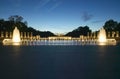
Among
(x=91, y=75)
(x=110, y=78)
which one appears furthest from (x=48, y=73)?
(x=110, y=78)

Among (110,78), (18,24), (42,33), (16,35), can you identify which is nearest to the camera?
(110,78)

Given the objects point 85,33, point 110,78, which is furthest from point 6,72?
point 85,33

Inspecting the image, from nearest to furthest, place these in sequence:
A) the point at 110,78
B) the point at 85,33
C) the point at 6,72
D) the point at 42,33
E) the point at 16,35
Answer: the point at 110,78 → the point at 6,72 → the point at 16,35 → the point at 85,33 → the point at 42,33

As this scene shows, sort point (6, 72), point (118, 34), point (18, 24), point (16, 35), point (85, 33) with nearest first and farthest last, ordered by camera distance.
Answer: point (6, 72)
point (16, 35)
point (118, 34)
point (18, 24)
point (85, 33)

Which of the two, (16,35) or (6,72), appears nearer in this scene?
(6,72)

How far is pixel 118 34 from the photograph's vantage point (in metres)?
93.8

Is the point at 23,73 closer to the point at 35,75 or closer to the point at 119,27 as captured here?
the point at 35,75

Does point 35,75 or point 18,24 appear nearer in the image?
point 35,75

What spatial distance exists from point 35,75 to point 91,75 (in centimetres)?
194

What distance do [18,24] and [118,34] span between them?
32729mm

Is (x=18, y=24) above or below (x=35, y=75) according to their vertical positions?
above

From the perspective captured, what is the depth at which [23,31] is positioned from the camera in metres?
105

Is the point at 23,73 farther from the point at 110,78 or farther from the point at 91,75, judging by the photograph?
the point at 110,78

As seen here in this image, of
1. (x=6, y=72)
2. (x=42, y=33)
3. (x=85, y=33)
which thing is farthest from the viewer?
(x=42, y=33)
